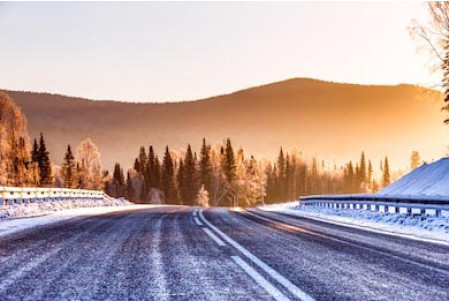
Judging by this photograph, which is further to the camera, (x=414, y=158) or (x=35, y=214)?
(x=414, y=158)

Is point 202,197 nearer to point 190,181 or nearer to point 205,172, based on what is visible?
point 190,181

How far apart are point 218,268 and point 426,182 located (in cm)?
2799

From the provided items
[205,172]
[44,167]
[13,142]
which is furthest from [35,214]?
[205,172]

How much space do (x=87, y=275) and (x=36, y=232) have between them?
668 cm

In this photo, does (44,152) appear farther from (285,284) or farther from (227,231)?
(285,284)

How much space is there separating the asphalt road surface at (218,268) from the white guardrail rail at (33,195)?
10.4 m

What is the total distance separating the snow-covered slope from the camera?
97.1ft

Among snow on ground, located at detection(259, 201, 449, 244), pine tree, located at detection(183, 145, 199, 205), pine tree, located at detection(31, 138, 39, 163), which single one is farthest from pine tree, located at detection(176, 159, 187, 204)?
snow on ground, located at detection(259, 201, 449, 244)

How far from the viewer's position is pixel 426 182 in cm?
3231

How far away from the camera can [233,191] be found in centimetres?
11156

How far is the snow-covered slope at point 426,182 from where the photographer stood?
29609 mm

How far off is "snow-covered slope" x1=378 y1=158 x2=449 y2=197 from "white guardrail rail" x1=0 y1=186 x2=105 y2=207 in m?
19.8

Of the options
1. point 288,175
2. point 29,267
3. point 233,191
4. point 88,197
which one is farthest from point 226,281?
point 288,175

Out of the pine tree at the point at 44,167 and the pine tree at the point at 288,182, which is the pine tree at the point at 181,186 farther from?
the pine tree at the point at 288,182
